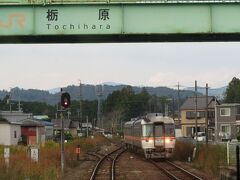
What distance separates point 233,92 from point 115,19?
117011 millimetres

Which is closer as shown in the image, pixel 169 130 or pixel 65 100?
pixel 65 100

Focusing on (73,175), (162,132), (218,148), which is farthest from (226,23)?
(162,132)

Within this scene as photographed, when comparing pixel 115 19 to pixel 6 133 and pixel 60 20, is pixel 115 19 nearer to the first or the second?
pixel 60 20

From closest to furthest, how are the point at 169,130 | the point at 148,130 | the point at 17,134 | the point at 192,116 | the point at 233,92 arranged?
the point at 148,130, the point at 169,130, the point at 17,134, the point at 192,116, the point at 233,92

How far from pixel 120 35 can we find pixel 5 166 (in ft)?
25.5

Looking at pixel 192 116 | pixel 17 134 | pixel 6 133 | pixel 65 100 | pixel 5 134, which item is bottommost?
pixel 17 134

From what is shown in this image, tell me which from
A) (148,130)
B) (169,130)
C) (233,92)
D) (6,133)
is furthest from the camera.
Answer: (233,92)

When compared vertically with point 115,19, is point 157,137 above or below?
below

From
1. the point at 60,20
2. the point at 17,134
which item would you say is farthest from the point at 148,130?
the point at 17,134

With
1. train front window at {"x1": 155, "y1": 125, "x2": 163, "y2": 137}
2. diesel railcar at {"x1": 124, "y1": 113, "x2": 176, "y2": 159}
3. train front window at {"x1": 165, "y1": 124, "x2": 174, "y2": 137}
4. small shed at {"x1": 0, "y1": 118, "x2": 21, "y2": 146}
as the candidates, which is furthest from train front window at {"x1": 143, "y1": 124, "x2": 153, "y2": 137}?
small shed at {"x1": 0, "y1": 118, "x2": 21, "y2": 146}

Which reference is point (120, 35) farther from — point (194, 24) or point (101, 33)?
point (194, 24)

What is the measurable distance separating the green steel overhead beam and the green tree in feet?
363

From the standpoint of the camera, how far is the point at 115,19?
14961 mm

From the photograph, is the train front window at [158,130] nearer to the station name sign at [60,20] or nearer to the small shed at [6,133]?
the station name sign at [60,20]
